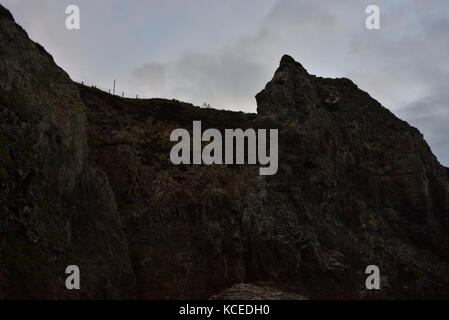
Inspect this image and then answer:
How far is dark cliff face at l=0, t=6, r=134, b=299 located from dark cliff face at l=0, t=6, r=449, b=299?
0.10 metres

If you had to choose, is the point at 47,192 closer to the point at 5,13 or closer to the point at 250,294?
the point at 5,13

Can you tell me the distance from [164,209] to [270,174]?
38.3 ft

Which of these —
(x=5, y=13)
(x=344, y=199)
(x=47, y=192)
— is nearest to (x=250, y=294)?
(x=47, y=192)

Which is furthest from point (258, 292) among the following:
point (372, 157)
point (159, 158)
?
point (372, 157)

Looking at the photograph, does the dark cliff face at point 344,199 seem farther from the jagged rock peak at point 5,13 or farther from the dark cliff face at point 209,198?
the jagged rock peak at point 5,13

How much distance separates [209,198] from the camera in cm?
4016

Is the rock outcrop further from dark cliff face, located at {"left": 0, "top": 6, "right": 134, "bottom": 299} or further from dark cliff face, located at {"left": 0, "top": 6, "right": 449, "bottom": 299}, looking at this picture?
dark cliff face, located at {"left": 0, "top": 6, "right": 134, "bottom": 299}

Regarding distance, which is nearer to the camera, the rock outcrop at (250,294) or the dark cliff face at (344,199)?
the rock outcrop at (250,294)

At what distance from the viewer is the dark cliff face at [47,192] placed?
2455cm

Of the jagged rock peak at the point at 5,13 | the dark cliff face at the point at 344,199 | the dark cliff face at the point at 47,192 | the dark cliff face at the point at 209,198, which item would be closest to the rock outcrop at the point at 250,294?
the dark cliff face at the point at 209,198

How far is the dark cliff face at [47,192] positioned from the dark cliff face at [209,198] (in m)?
0.10

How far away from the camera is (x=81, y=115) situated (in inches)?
1391

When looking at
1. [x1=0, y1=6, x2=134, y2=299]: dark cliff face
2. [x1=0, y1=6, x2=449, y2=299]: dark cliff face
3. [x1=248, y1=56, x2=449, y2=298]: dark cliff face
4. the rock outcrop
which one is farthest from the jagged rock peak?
the rock outcrop
